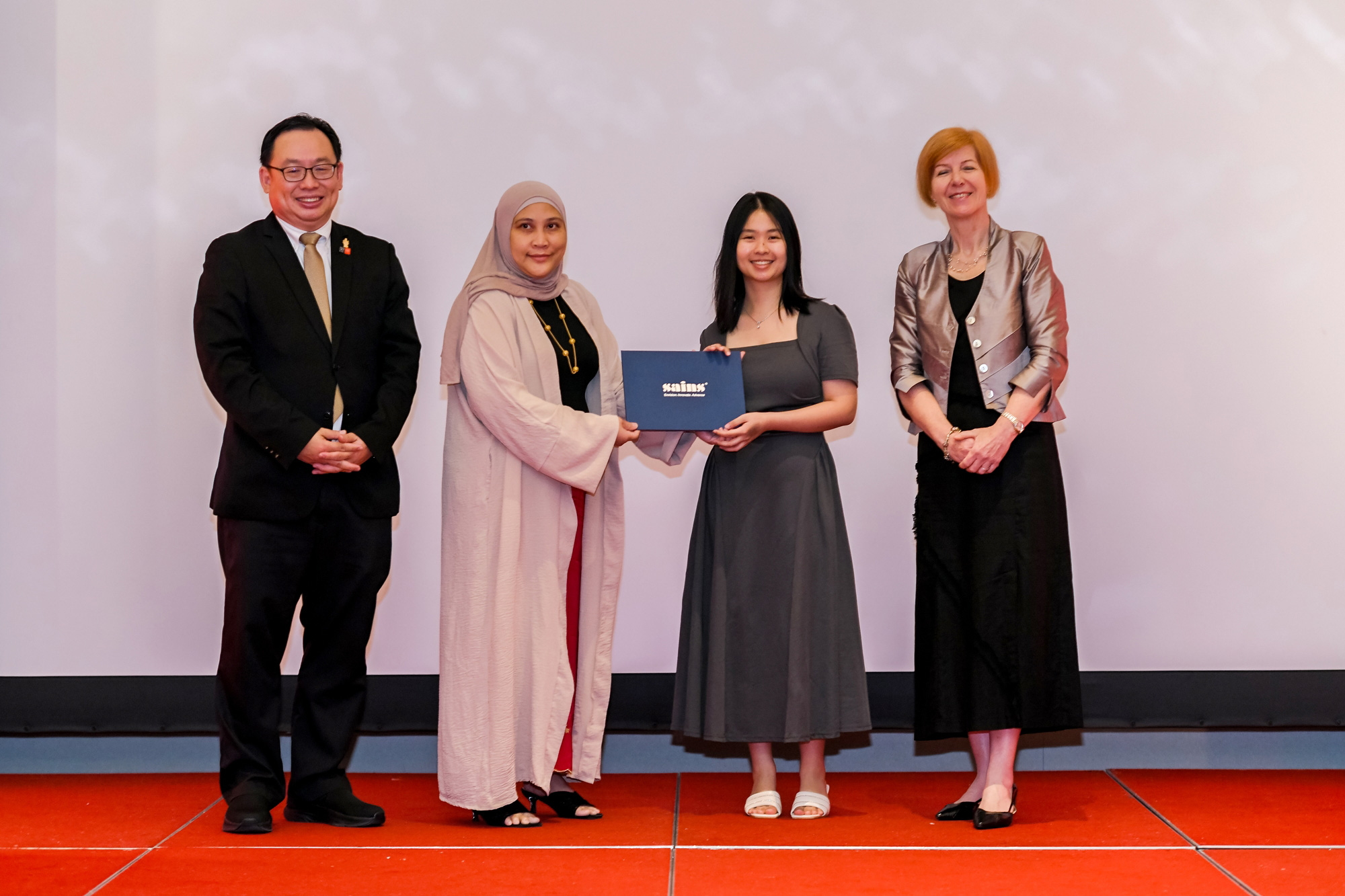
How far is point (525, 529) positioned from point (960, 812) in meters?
1.36

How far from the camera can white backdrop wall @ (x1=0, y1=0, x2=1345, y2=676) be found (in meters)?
3.82

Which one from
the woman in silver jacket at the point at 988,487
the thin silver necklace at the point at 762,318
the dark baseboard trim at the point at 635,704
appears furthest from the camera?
the dark baseboard trim at the point at 635,704

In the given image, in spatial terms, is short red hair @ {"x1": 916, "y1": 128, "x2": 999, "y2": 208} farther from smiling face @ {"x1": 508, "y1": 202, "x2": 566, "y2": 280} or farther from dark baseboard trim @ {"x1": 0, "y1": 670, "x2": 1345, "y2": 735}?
dark baseboard trim @ {"x1": 0, "y1": 670, "x2": 1345, "y2": 735}

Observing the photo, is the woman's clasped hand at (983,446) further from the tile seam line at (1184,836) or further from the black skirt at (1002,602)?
the tile seam line at (1184,836)

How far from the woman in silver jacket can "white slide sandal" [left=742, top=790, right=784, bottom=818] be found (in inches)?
16.4

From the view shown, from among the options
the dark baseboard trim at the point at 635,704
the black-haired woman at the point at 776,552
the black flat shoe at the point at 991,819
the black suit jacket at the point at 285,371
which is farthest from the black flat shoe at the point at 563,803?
the black flat shoe at the point at 991,819

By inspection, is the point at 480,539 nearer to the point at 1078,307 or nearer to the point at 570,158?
the point at 570,158

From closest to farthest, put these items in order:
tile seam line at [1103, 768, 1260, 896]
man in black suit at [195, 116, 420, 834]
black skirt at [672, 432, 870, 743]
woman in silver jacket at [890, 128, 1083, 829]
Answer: tile seam line at [1103, 768, 1260, 896], man in black suit at [195, 116, 420, 834], woman in silver jacket at [890, 128, 1083, 829], black skirt at [672, 432, 870, 743]

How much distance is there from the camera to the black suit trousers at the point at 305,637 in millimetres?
2928

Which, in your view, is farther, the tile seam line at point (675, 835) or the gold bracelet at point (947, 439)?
the gold bracelet at point (947, 439)

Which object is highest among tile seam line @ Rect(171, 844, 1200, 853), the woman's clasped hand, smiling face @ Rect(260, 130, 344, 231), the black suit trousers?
smiling face @ Rect(260, 130, 344, 231)

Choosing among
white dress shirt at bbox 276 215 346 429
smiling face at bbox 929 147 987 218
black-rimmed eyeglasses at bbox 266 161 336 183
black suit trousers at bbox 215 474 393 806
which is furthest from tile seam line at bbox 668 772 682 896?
black-rimmed eyeglasses at bbox 266 161 336 183

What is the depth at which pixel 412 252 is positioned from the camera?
3.89m

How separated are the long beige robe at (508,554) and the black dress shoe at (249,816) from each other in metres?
0.43
